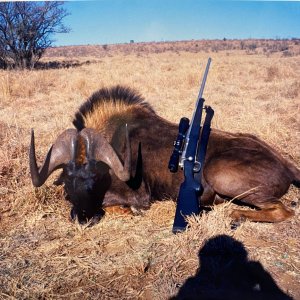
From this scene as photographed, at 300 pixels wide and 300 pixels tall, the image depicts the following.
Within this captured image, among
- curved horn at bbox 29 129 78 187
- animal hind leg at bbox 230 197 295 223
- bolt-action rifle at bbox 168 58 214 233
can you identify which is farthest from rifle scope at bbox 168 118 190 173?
curved horn at bbox 29 129 78 187

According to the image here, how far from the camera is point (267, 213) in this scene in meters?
4.13

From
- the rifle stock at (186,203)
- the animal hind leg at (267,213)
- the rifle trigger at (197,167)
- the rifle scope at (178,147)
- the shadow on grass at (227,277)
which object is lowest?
the shadow on grass at (227,277)

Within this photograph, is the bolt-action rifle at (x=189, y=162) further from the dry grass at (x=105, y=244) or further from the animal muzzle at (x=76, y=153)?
the animal muzzle at (x=76, y=153)

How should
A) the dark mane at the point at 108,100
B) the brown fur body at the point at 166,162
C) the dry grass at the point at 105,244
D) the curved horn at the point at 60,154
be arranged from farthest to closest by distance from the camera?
the dark mane at the point at 108,100 → the brown fur body at the point at 166,162 → the curved horn at the point at 60,154 → the dry grass at the point at 105,244

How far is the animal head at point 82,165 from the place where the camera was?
4.18m

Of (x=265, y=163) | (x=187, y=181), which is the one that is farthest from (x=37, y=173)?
(x=265, y=163)

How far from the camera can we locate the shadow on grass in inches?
119

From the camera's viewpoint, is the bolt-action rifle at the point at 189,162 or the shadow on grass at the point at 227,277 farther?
the bolt-action rifle at the point at 189,162

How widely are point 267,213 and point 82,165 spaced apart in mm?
2099

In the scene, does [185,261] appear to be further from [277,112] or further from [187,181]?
[277,112]

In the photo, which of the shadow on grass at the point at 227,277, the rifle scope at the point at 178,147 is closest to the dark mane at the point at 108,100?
the rifle scope at the point at 178,147

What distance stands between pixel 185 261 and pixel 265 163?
167 cm

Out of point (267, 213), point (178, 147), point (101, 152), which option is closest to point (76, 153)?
point (101, 152)

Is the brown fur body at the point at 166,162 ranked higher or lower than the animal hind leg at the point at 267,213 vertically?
higher
